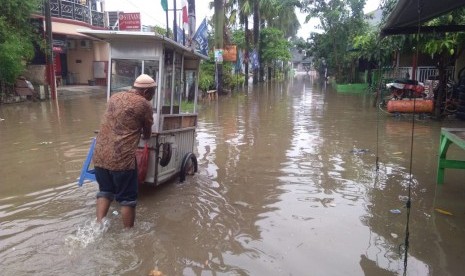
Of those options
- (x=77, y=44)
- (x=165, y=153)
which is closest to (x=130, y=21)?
(x=77, y=44)

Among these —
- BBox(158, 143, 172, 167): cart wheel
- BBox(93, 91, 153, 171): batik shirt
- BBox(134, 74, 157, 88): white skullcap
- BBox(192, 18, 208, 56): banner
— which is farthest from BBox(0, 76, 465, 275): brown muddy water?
BBox(192, 18, 208, 56): banner

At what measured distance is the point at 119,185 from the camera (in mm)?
4508

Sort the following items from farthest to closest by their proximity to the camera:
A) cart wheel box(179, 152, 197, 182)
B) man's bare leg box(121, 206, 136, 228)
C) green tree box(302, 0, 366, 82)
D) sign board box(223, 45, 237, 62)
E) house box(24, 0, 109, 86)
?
green tree box(302, 0, 366, 82)
house box(24, 0, 109, 86)
sign board box(223, 45, 237, 62)
cart wheel box(179, 152, 197, 182)
man's bare leg box(121, 206, 136, 228)

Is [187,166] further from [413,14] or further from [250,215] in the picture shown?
[413,14]

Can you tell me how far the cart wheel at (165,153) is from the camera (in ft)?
18.7

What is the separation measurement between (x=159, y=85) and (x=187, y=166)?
4.91ft

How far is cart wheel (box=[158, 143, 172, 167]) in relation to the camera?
5.71 m

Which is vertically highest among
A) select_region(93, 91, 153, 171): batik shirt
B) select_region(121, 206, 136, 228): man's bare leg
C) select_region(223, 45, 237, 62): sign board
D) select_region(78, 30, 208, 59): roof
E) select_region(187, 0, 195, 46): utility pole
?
select_region(187, 0, 195, 46): utility pole

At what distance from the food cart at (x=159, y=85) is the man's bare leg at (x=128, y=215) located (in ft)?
3.42

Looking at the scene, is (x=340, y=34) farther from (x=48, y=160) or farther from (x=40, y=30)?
(x=48, y=160)

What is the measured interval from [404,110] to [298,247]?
10136 mm

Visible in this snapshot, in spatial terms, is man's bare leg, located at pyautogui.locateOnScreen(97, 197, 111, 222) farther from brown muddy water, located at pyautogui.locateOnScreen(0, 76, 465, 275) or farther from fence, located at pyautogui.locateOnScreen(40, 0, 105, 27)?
fence, located at pyautogui.locateOnScreen(40, 0, 105, 27)

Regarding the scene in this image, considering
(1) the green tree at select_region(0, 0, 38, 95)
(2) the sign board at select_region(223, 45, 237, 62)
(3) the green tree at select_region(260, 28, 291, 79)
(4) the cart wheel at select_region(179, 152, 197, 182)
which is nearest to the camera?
(4) the cart wheel at select_region(179, 152, 197, 182)

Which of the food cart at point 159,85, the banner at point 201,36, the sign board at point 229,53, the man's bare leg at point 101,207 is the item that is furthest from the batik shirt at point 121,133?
the sign board at point 229,53
